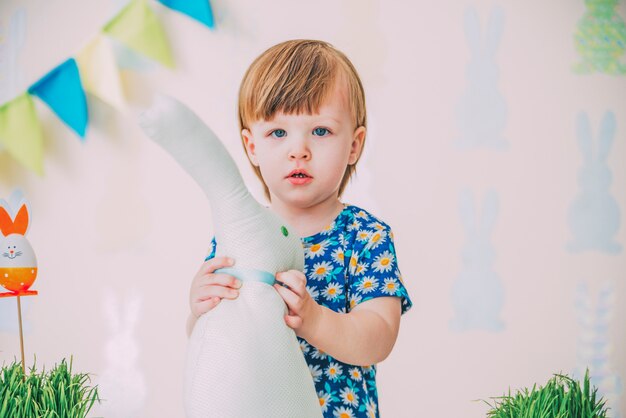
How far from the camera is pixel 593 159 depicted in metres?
1.89

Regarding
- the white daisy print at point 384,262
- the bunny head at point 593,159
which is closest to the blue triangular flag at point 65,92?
the white daisy print at point 384,262

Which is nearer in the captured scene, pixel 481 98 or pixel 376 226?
pixel 376 226

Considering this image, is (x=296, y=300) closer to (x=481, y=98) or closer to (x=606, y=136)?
(x=481, y=98)

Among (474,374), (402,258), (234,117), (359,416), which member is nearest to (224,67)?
(234,117)

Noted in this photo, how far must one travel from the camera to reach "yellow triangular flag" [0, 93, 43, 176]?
1757 millimetres

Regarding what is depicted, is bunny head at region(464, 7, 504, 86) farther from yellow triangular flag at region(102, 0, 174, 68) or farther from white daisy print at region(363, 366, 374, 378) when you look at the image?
white daisy print at region(363, 366, 374, 378)

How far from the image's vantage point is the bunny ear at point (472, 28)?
6.14 feet

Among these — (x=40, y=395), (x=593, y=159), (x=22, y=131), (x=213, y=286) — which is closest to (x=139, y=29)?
(x=22, y=131)

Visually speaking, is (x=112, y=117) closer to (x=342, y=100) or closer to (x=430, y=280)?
(x=430, y=280)

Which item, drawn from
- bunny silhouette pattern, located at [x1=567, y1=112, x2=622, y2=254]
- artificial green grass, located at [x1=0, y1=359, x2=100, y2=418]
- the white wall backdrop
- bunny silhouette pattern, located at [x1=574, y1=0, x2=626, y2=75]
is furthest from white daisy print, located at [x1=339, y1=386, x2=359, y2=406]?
bunny silhouette pattern, located at [x1=574, y1=0, x2=626, y2=75]

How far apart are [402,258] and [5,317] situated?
1079 millimetres

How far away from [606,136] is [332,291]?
1.33 metres

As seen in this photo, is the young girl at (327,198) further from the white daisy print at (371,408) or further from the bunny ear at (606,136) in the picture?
the bunny ear at (606,136)

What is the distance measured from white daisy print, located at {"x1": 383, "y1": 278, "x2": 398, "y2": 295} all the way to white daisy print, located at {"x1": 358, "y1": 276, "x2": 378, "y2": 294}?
0.04ft
